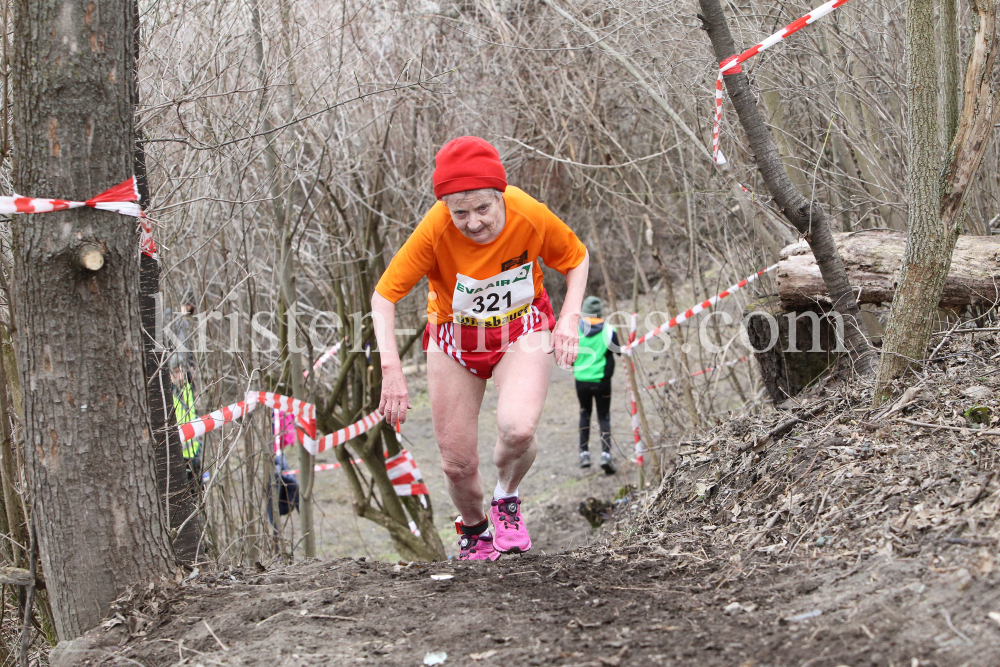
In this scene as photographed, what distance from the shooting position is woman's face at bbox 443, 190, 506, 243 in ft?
11.1

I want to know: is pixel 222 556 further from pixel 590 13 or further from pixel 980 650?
pixel 590 13

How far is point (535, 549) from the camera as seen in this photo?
7484mm

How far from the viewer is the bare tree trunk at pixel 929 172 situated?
3.32 metres

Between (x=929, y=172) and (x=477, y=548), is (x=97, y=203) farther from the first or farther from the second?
(x=929, y=172)

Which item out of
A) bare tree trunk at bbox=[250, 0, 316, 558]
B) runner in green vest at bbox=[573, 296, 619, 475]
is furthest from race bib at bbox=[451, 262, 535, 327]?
runner in green vest at bbox=[573, 296, 619, 475]

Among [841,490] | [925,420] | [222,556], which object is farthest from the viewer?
[222,556]

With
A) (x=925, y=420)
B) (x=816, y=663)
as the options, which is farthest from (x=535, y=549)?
(x=816, y=663)

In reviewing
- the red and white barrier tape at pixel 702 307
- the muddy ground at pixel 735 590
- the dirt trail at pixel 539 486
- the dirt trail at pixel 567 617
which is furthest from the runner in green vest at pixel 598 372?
the dirt trail at pixel 567 617

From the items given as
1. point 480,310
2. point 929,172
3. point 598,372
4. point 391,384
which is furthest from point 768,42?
point 598,372

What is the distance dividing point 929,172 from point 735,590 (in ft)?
6.73

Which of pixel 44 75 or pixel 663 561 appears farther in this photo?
pixel 663 561

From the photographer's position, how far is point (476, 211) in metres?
3.41

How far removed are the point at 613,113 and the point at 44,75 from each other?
20.2 feet

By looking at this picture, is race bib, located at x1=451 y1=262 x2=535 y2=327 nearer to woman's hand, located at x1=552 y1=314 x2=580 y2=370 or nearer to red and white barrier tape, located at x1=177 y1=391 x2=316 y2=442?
woman's hand, located at x1=552 y1=314 x2=580 y2=370
